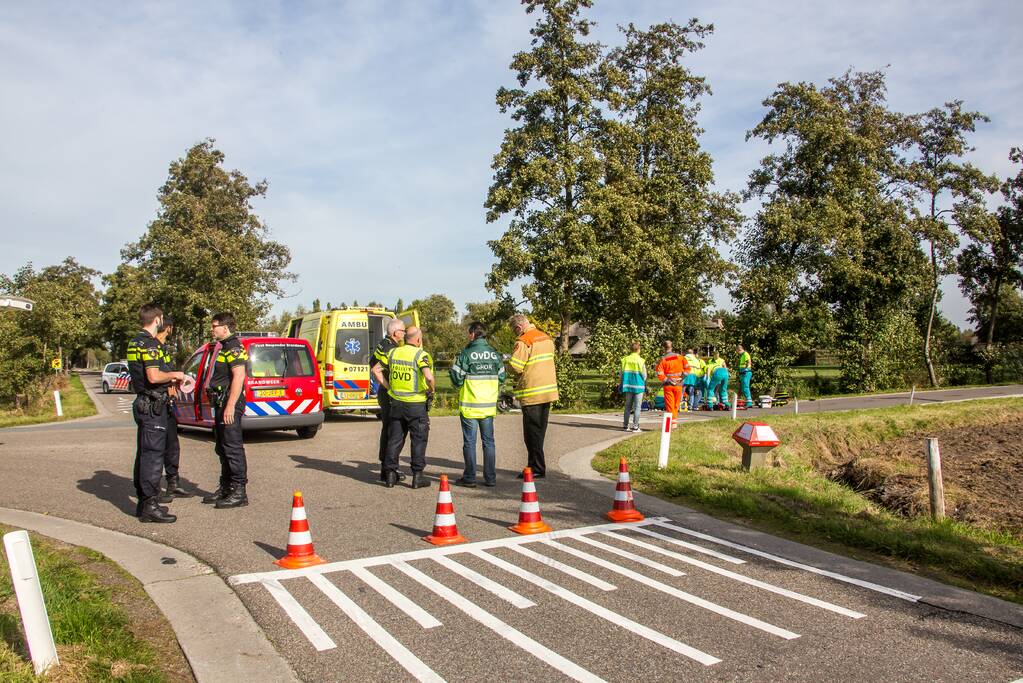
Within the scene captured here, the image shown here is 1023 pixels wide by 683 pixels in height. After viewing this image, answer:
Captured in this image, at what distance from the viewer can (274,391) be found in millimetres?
12797

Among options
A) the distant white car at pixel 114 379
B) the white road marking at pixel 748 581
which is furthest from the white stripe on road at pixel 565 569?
the distant white car at pixel 114 379

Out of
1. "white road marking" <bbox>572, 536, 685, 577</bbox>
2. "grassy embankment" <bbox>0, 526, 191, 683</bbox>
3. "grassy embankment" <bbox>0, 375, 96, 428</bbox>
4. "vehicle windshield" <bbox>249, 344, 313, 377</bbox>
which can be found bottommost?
"white road marking" <bbox>572, 536, 685, 577</bbox>

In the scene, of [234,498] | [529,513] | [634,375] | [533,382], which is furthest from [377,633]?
[634,375]

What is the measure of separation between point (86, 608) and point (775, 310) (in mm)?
26718

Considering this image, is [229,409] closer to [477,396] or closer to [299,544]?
[299,544]

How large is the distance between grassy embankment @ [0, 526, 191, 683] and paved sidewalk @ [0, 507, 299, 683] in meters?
0.11

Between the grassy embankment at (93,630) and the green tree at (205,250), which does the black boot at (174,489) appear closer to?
the grassy embankment at (93,630)

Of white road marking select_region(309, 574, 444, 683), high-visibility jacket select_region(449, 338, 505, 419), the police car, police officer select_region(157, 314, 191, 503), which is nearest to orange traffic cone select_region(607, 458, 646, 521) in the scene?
high-visibility jacket select_region(449, 338, 505, 419)

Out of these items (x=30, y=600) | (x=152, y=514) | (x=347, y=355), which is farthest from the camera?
(x=347, y=355)

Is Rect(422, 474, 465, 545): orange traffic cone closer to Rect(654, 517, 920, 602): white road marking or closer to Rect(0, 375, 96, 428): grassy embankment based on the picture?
Rect(654, 517, 920, 602): white road marking

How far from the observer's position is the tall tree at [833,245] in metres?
28.0

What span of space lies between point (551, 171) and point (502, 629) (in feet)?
74.7

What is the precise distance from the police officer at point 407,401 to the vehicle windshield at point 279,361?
4.75 metres

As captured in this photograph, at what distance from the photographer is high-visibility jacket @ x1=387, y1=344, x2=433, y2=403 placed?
8.73 metres
